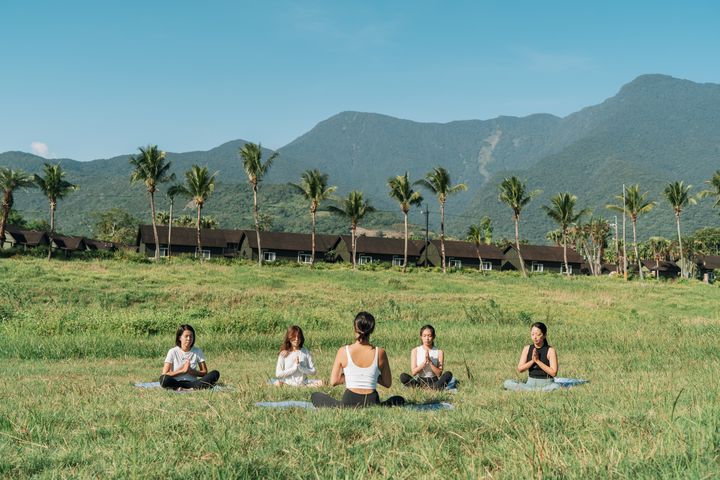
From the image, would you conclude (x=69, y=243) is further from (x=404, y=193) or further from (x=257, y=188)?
(x=404, y=193)

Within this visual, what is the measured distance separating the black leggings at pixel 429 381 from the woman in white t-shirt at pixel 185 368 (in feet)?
11.2

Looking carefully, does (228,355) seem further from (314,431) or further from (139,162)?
(139,162)

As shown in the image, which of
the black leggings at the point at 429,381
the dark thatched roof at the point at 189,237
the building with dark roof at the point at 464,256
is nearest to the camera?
the black leggings at the point at 429,381

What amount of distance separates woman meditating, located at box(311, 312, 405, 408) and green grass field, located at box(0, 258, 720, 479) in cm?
66

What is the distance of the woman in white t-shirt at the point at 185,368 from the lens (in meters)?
11.8

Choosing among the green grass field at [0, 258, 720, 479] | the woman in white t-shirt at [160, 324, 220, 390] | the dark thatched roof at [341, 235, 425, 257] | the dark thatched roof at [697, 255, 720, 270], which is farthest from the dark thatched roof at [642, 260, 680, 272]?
the woman in white t-shirt at [160, 324, 220, 390]

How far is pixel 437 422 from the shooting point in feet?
23.7

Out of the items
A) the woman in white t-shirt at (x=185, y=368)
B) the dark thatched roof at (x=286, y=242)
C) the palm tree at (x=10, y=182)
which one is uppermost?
the palm tree at (x=10, y=182)

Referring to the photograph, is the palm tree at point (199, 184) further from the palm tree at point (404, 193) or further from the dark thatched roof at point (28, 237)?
the dark thatched roof at point (28, 237)

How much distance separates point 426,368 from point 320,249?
81.4 metres

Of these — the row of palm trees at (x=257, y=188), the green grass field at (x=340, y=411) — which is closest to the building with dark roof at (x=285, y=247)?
the row of palm trees at (x=257, y=188)

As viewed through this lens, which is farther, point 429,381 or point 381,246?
point 381,246

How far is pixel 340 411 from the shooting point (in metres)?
7.96

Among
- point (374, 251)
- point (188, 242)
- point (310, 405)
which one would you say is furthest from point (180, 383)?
point (374, 251)
